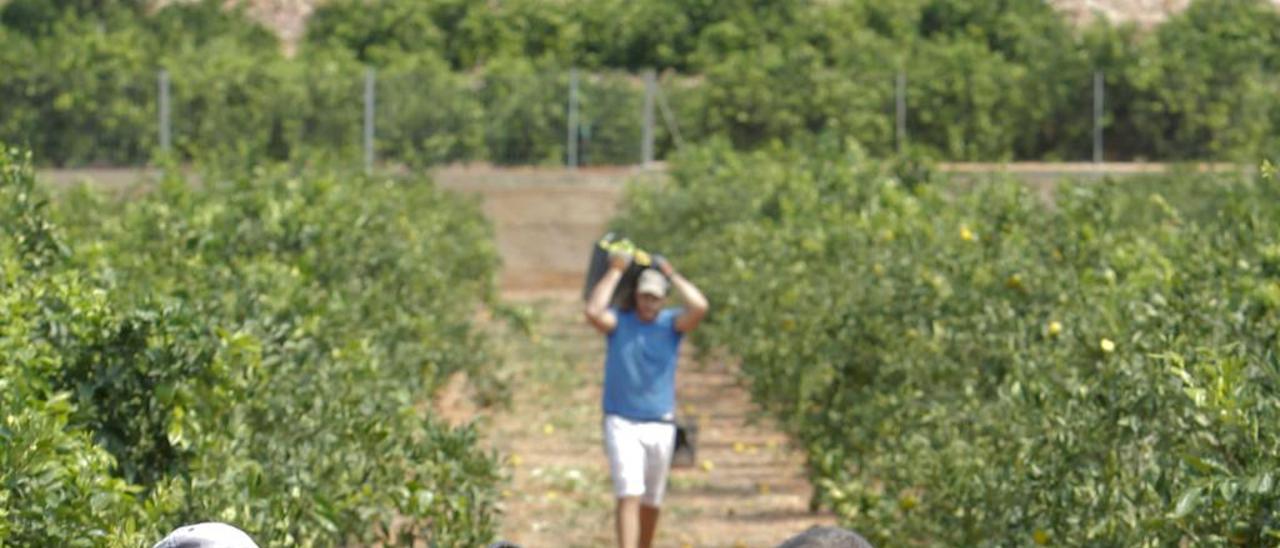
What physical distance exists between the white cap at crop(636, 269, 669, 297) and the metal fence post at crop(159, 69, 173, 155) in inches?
707

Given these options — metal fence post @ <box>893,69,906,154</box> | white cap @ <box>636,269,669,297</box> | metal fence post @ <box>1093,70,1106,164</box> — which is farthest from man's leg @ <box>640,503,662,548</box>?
metal fence post @ <box>1093,70,1106,164</box>

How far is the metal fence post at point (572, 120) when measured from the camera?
27891mm

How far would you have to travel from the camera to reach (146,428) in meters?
6.62

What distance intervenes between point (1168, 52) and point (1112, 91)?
0.94 meters

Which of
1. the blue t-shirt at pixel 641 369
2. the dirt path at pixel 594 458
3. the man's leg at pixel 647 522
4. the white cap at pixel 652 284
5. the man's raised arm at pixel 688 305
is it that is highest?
the white cap at pixel 652 284

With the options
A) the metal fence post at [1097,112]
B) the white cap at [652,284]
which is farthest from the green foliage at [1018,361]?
the metal fence post at [1097,112]

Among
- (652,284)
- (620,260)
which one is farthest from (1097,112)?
(652,284)

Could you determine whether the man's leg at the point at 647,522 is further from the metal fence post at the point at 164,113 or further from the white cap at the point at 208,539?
the metal fence post at the point at 164,113

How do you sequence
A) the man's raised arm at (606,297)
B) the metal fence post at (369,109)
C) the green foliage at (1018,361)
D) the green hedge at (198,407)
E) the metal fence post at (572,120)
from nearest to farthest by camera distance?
the green hedge at (198,407) < the green foliage at (1018,361) < the man's raised arm at (606,297) < the metal fence post at (369,109) < the metal fence post at (572,120)

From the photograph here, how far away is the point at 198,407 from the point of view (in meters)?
6.65

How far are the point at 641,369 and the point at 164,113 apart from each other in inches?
720

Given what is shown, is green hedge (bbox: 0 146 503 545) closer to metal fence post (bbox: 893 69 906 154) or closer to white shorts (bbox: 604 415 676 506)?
white shorts (bbox: 604 415 676 506)

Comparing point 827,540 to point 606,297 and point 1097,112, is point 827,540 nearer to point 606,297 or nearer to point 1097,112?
point 606,297

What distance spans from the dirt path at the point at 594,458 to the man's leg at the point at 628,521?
44cm
